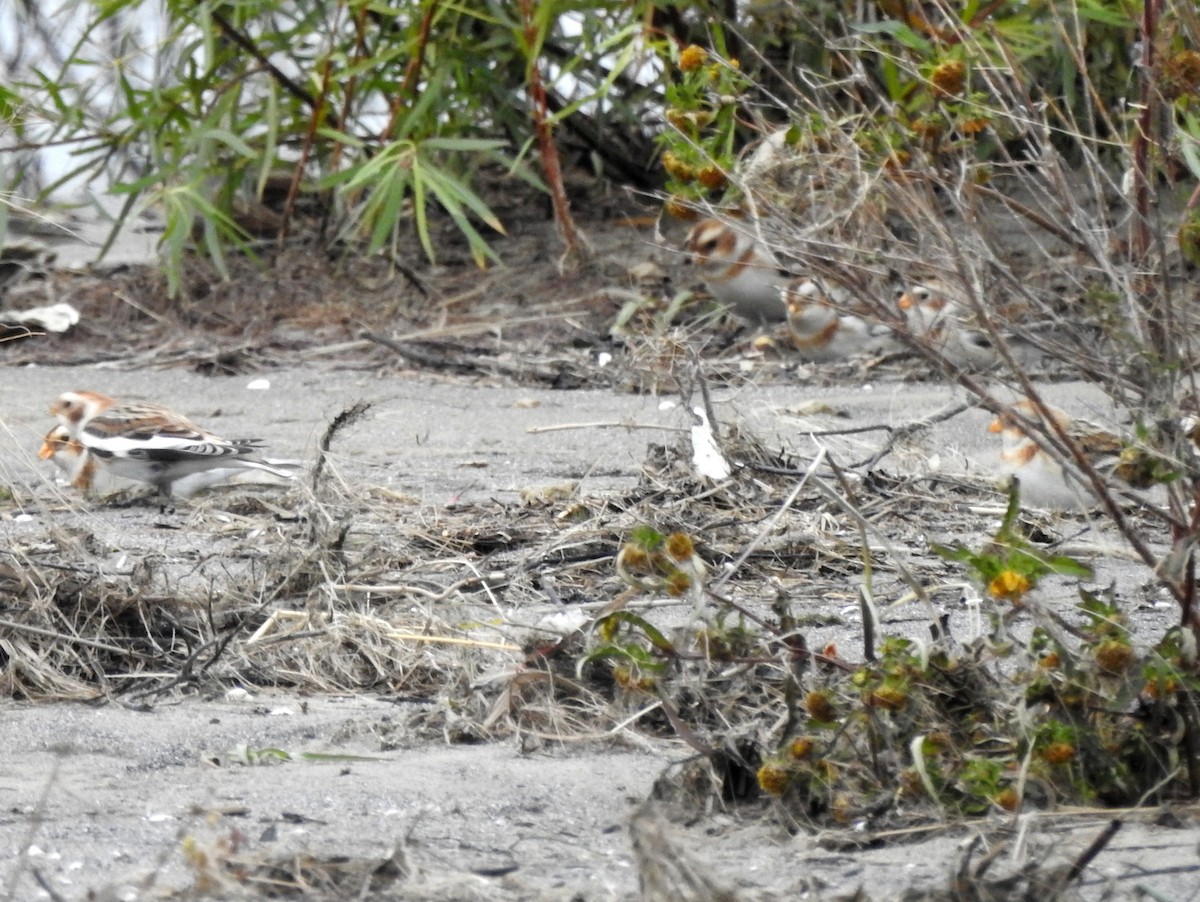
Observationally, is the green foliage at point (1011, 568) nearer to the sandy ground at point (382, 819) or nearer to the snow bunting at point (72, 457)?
the sandy ground at point (382, 819)

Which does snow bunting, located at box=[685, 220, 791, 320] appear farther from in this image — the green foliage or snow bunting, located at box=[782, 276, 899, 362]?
the green foliage

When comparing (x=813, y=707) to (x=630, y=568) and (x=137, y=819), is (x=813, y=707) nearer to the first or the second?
(x=630, y=568)

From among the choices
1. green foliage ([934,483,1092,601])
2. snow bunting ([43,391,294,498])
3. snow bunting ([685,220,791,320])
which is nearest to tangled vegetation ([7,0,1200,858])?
green foliage ([934,483,1092,601])

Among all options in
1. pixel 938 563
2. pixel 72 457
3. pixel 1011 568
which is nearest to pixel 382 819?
pixel 1011 568

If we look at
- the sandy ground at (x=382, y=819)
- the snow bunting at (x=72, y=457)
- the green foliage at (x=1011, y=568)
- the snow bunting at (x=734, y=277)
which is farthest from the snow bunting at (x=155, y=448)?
Answer: the green foliage at (x=1011, y=568)

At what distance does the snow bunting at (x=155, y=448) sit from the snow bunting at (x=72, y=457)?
0.06 ft

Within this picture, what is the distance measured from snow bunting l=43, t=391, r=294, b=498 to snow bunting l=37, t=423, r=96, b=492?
18mm

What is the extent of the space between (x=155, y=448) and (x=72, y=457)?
35 cm

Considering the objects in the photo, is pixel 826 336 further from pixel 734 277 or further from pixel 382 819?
pixel 382 819

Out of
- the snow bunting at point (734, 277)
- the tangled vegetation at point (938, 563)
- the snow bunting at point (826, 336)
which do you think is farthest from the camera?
the snow bunting at point (734, 277)

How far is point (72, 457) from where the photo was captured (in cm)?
604

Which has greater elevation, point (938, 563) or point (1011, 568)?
point (1011, 568)

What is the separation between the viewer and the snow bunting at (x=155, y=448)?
5.88m

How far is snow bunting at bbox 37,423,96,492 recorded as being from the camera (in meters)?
5.90
